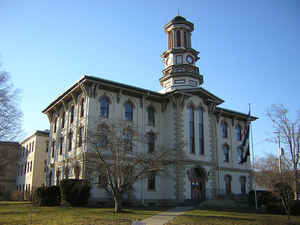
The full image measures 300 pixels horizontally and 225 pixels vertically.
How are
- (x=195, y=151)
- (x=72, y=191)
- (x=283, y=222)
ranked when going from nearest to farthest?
(x=283, y=222), (x=72, y=191), (x=195, y=151)

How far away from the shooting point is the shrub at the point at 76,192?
26514 millimetres

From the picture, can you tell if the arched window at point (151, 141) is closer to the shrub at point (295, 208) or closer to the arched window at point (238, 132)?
the arched window at point (238, 132)

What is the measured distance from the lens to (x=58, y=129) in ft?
124

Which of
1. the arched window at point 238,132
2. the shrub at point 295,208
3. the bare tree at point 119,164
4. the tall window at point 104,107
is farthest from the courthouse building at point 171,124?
the shrub at point 295,208

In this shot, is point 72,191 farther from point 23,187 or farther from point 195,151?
point 23,187

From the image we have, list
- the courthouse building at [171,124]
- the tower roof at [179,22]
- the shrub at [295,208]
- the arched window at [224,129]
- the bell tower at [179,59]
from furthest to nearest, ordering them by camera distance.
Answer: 1. the arched window at [224,129]
2. the tower roof at [179,22]
3. the bell tower at [179,59]
4. the courthouse building at [171,124]
5. the shrub at [295,208]

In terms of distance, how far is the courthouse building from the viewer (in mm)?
31406

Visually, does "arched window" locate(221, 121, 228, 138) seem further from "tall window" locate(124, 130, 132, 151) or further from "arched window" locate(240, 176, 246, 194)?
"tall window" locate(124, 130, 132, 151)

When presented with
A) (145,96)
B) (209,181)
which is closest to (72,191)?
(145,96)

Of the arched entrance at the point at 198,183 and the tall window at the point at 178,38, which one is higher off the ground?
the tall window at the point at 178,38

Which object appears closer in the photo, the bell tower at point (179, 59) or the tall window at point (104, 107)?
the tall window at point (104, 107)

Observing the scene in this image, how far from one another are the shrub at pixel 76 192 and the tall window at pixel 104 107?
7.55 meters

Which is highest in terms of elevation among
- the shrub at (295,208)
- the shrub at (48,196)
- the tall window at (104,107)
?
the tall window at (104,107)

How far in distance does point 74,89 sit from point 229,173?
2234 cm
